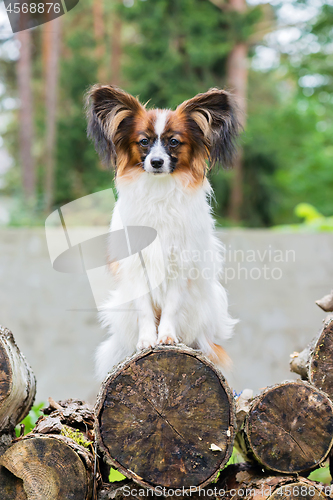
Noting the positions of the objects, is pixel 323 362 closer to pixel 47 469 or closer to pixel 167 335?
pixel 167 335

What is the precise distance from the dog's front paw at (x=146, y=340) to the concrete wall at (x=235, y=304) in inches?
143

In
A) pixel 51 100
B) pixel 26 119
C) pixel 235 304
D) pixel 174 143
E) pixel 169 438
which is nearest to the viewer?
pixel 169 438

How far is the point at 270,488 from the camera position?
227 cm

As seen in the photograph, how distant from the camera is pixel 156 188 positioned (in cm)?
263

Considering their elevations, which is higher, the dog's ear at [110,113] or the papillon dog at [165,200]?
the dog's ear at [110,113]

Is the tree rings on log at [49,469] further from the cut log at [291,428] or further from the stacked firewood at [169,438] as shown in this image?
the cut log at [291,428]

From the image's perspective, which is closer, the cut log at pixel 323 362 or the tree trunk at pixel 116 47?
the cut log at pixel 323 362

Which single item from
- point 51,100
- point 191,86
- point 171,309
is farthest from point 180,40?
point 171,309

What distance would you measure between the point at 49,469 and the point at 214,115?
82.4 inches

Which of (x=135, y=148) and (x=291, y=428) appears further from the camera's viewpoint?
(x=135, y=148)

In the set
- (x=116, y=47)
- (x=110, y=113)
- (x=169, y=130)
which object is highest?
(x=116, y=47)

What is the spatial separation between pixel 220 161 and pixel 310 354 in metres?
1.25

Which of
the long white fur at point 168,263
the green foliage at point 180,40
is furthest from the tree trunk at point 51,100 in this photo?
the long white fur at point 168,263

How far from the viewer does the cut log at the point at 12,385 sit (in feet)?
7.41
